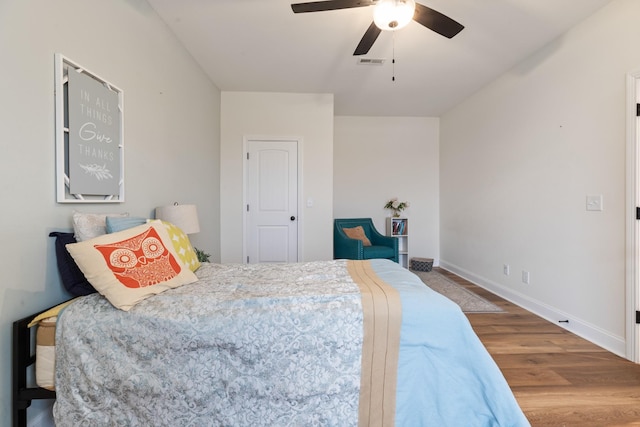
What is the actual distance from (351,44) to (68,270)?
2792 mm

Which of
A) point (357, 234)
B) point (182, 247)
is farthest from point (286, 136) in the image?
point (182, 247)

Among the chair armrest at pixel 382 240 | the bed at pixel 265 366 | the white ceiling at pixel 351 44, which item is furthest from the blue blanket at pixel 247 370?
the chair armrest at pixel 382 240

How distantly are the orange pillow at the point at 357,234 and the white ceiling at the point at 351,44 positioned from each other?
197cm

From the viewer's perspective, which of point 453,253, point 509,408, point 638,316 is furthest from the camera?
point 453,253

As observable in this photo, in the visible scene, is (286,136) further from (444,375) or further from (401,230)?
(444,375)

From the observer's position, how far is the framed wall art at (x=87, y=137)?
138 cm

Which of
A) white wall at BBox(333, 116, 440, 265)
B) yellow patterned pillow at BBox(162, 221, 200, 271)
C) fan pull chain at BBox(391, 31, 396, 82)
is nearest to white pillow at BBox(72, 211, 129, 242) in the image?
yellow patterned pillow at BBox(162, 221, 200, 271)

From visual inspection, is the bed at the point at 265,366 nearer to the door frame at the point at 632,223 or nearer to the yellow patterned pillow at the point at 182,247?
the yellow patterned pillow at the point at 182,247

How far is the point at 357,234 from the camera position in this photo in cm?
430

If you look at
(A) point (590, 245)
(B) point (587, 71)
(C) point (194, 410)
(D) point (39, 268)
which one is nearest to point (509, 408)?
(C) point (194, 410)

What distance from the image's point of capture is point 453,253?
14.9 feet

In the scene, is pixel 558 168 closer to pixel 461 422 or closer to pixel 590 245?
pixel 590 245

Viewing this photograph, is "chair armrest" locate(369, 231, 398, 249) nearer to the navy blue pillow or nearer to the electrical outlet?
the electrical outlet

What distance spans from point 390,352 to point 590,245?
2.25 metres
